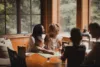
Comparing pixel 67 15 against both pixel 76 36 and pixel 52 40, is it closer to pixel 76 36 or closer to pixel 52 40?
pixel 52 40

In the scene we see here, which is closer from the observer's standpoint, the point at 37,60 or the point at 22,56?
the point at 22,56

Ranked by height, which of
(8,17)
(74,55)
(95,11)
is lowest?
(74,55)

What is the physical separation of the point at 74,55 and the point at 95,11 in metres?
2.88

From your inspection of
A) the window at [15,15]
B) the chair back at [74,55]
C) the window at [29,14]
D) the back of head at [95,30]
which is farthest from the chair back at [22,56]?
the window at [29,14]

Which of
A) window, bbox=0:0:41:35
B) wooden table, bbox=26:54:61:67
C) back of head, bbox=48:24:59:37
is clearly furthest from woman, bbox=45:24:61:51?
window, bbox=0:0:41:35

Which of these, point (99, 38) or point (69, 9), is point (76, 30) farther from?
point (69, 9)

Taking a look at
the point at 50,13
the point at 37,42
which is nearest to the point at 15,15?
the point at 50,13

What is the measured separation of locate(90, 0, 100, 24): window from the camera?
577 centimetres

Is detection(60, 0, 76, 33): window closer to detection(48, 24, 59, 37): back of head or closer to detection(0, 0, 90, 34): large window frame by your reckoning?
detection(0, 0, 90, 34): large window frame

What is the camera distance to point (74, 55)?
3150 mm

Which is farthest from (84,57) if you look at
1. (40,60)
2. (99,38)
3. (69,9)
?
(69,9)

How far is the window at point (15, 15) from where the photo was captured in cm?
631

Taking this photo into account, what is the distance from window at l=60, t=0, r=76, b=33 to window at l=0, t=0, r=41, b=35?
617 mm

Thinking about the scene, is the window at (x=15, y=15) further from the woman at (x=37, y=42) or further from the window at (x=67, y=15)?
the woman at (x=37, y=42)
